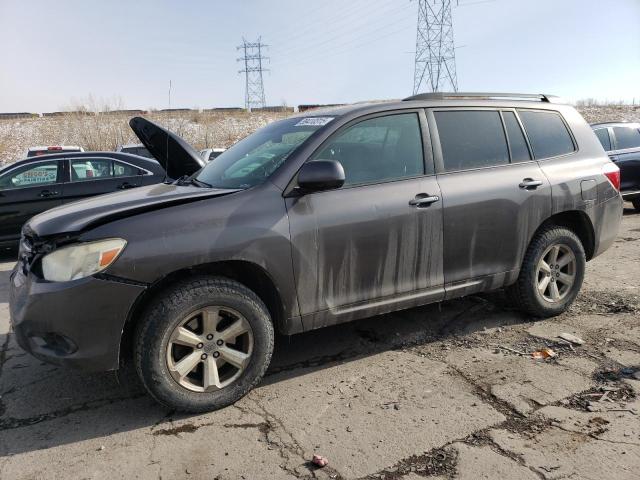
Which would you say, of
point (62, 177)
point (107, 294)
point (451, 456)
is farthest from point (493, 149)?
point (62, 177)

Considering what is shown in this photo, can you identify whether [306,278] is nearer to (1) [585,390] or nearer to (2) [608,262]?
(1) [585,390]

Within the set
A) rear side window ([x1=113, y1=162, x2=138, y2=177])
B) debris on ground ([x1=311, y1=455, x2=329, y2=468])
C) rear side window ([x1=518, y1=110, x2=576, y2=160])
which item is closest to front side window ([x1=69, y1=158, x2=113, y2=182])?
rear side window ([x1=113, y1=162, x2=138, y2=177])

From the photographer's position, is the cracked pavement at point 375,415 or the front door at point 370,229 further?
the front door at point 370,229

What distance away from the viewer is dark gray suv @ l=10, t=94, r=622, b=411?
282cm

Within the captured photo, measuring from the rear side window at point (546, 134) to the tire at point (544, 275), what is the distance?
667 mm

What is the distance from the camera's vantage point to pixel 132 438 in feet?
9.39

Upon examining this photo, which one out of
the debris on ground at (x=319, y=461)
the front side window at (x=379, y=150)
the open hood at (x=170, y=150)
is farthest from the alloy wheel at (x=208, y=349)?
the open hood at (x=170, y=150)

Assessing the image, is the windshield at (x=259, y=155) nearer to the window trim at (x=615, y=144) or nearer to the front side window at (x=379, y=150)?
the front side window at (x=379, y=150)

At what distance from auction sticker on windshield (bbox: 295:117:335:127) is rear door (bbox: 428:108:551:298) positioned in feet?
2.72

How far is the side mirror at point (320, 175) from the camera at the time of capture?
315 cm

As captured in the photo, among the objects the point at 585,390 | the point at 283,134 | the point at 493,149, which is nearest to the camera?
the point at 585,390

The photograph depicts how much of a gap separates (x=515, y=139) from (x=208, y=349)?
118 inches

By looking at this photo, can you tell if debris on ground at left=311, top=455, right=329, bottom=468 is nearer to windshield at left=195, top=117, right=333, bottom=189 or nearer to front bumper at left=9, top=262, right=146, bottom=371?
front bumper at left=9, top=262, right=146, bottom=371

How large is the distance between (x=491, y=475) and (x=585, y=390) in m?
1.19
